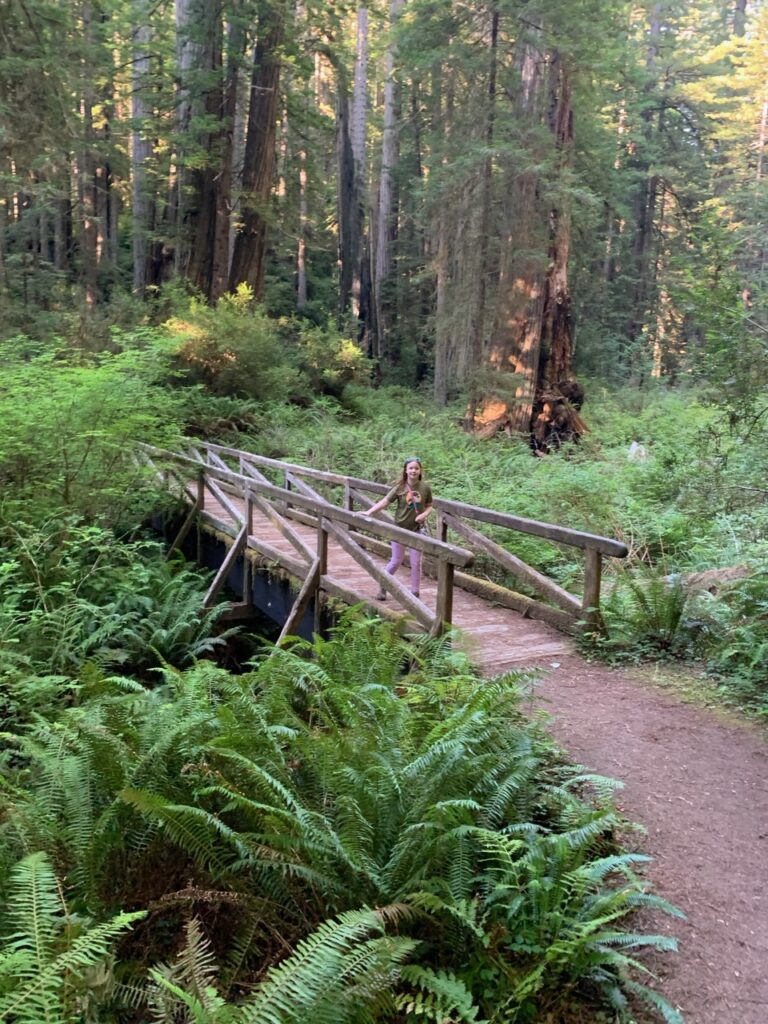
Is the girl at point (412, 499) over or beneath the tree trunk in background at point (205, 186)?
beneath

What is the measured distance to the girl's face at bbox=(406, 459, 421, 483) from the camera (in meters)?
7.00

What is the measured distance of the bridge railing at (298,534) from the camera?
5930mm

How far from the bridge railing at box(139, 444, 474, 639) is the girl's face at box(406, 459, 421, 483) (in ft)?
1.92

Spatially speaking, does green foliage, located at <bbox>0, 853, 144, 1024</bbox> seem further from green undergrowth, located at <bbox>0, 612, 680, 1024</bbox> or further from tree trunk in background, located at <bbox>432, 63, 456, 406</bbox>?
tree trunk in background, located at <bbox>432, 63, 456, 406</bbox>

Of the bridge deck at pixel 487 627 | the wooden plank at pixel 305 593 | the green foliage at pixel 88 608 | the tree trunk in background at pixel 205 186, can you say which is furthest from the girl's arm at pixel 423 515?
the tree trunk in background at pixel 205 186

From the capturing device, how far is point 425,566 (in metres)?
8.51

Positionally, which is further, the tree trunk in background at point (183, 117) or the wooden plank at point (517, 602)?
the tree trunk in background at point (183, 117)

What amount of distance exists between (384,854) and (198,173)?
2020 centimetres

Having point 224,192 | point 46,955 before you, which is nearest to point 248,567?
point 46,955

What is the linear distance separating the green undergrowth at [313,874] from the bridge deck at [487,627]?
1.62 metres

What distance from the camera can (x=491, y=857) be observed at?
10.4 feet

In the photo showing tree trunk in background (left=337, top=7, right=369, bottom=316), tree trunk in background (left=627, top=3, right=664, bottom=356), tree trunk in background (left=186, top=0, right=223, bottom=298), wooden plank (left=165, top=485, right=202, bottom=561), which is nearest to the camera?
wooden plank (left=165, top=485, right=202, bottom=561)

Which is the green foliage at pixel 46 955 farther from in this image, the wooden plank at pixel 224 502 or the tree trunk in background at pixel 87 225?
the tree trunk in background at pixel 87 225

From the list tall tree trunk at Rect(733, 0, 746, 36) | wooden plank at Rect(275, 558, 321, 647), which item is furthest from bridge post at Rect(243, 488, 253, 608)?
tall tree trunk at Rect(733, 0, 746, 36)
